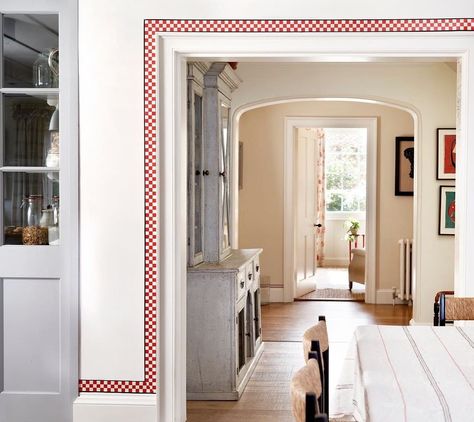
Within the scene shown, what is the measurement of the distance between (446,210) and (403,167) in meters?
1.95

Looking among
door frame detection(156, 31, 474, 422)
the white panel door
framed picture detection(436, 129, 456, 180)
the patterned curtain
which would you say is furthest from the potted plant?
door frame detection(156, 31, 474, 422)

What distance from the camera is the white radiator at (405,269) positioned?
9.15 m

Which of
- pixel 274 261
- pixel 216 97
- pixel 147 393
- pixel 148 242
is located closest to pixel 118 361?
pixel 147 393

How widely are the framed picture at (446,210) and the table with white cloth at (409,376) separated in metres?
4.32

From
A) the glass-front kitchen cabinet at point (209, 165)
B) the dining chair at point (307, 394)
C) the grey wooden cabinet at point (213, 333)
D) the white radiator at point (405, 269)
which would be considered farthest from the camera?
the white radiator at point (405, 269)

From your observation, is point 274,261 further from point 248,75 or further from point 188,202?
point 188,202

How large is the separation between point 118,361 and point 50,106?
1473mm

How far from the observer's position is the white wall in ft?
13.8

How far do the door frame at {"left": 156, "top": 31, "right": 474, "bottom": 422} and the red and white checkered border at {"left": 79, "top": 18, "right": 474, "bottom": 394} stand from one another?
0.03 meters

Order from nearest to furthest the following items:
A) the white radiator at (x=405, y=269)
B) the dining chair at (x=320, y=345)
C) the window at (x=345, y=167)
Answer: the dining chair at (x=320, y=345) → the white radiator at (x=405, y=269) → the window at (x=345, y=167)

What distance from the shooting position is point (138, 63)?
13.8ft

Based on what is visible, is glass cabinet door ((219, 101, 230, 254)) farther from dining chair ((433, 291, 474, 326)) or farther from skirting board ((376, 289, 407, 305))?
skirting board ((376, 289, 407, 305))

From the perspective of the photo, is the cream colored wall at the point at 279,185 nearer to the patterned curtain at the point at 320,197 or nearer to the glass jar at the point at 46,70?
the patterned curtain at the point at 320,197

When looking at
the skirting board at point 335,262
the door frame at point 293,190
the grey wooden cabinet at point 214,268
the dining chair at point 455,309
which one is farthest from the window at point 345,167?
the dining chair at point 455,309
